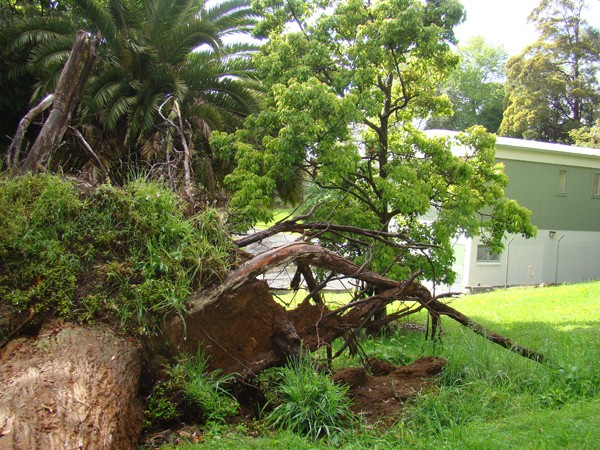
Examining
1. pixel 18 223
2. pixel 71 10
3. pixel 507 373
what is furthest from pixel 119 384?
pixel 71 10

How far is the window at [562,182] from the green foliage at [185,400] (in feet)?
71.8

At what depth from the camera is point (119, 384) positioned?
161 inches

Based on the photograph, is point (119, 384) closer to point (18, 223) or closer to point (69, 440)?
point (69, 440)

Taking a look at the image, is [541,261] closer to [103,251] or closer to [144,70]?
[144,70]

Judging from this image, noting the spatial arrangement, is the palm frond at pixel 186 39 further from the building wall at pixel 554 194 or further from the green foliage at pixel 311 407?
the building wall at pixel 554 194

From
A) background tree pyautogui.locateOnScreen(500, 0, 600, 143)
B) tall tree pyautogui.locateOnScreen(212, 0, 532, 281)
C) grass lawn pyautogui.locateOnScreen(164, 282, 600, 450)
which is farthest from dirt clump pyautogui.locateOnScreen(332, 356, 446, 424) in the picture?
background tree pyautogui.locateOnScreen(500, 0, 600, 143)

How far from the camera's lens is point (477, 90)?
62188 mm

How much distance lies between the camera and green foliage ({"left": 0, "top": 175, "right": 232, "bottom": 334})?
4.59m

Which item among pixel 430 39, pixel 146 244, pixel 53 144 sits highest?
pixel 430 39

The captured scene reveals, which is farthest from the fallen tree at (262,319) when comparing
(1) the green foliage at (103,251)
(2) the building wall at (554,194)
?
(2) the building wall at (554,194)

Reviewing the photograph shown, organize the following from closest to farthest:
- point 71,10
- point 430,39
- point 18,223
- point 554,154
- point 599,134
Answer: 1. point 18,223
2. point 430,39
3. point 71,10
4. point 554,154
5. point 599,134

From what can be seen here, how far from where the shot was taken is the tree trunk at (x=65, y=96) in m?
5.75

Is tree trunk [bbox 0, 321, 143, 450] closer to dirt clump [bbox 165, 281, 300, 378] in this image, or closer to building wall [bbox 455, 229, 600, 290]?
dirt clump [bbox 165, 281, 300, 378]

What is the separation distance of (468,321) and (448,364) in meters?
0.72
